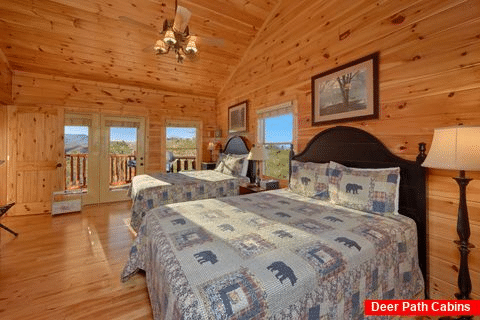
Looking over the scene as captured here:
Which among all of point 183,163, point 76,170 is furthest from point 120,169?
point 183,163

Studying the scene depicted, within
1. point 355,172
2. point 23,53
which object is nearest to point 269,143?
point 355,172

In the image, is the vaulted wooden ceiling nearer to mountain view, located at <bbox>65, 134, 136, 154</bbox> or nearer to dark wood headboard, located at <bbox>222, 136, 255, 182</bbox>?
mountain view, located at <bbox>65, 134, 136, 154</bbox>

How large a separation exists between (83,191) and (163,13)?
3959mm

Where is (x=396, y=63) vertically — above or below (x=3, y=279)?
above

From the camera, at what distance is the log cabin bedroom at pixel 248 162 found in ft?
4.27

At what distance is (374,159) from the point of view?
7.52 feet

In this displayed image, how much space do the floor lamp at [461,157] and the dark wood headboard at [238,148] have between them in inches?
117

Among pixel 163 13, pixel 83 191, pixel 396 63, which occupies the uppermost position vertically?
pixel 163 13

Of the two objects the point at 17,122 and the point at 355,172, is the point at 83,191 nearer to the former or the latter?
the point at 17,122

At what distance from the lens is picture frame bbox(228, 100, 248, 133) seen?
469 cm

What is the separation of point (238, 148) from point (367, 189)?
307 cm

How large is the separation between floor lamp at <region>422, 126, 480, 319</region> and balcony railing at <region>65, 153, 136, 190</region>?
216 inches

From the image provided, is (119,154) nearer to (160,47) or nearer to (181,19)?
(160,47)

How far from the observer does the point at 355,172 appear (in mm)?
2223
